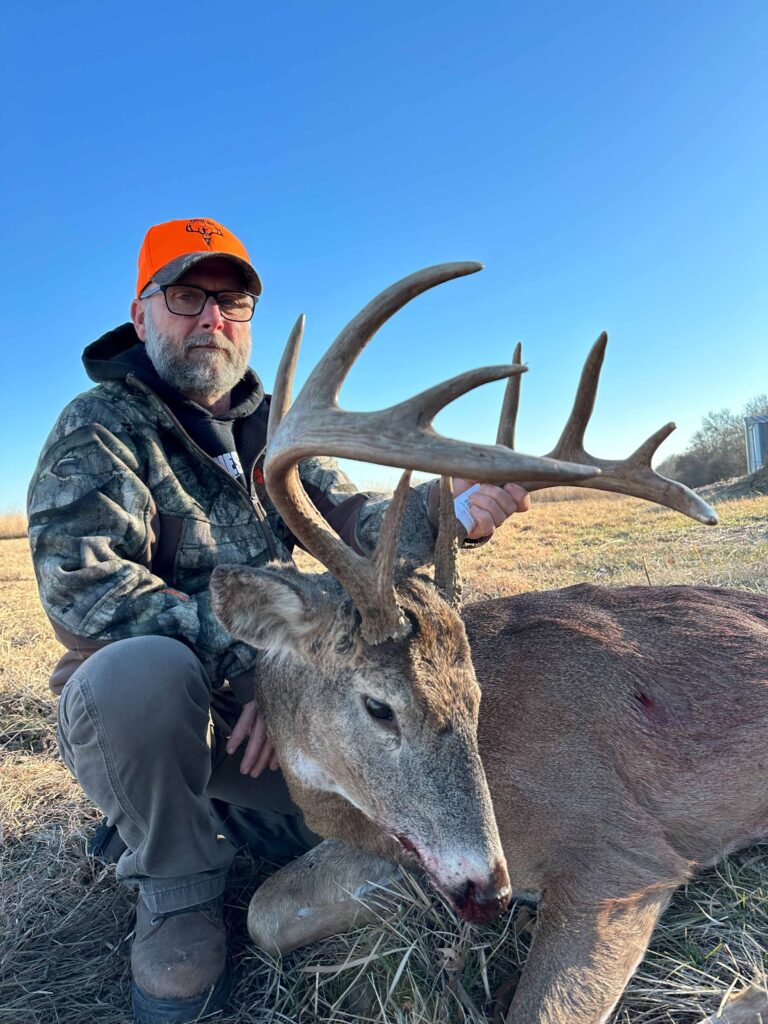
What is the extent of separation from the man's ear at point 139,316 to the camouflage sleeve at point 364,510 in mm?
1161

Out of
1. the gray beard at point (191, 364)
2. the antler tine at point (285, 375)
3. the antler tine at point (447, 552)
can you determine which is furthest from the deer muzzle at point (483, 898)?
the gray beard at point (191, 364)

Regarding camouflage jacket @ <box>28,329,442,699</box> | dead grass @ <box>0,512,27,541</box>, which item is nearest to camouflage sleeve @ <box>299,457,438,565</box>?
camouflage jacket @ <box>28,329,442,699</box>

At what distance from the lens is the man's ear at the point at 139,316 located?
4207 mm

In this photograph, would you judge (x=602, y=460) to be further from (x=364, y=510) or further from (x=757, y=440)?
(x=757, y=440)

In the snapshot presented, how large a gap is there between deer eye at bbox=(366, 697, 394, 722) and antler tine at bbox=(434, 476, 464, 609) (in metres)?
0.53

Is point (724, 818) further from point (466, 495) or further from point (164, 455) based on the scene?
point (164, 455)

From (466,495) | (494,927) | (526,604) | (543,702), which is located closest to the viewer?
(494,927)

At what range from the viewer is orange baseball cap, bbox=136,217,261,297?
12.9ft

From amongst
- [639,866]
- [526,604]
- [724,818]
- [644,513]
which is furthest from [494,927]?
[644,513]

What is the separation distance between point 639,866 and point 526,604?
1.24 meters

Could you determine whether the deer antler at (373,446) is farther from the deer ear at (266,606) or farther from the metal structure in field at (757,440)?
the metal structure in field at (757,440)

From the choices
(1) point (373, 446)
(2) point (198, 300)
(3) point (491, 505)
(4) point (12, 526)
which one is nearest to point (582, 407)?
(3) point (491, 505)

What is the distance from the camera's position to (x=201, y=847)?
2.98 metres

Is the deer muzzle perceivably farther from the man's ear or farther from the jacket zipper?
the man's ear
